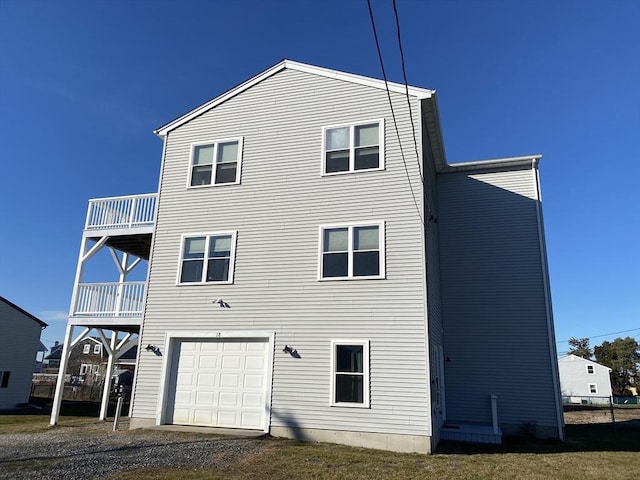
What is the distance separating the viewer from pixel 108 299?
13578mm

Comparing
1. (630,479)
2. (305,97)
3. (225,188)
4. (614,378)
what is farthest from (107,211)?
(614,378)

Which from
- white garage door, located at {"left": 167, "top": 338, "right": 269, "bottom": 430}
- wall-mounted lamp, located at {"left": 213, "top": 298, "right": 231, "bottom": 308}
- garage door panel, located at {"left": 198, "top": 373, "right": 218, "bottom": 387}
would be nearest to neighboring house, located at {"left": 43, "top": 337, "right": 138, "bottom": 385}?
white garage door, located at {"left": 167, "top": 338, "right": 269, "bottom": 430}

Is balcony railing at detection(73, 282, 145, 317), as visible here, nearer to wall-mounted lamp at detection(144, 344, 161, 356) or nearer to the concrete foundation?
wall-mounted lamp at detection(144, 344, 161, 356)

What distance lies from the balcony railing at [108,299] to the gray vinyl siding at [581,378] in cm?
4317

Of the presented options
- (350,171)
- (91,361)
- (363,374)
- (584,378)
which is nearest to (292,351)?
(363,374)

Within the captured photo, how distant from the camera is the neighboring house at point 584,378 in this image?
4378 cm

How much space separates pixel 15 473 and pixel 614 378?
60546 mm

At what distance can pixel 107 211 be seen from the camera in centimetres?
1431

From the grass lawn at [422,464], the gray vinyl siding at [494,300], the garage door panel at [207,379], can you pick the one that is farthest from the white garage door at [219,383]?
the gray vinyl siding at [494,300]

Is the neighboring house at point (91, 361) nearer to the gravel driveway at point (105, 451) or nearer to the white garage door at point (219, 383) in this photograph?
the white garage door at point (219, 383)

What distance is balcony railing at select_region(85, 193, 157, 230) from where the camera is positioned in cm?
1367

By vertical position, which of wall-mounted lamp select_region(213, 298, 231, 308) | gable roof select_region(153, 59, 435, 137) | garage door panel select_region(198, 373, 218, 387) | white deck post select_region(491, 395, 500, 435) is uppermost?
gable roof select_region(153, 59, 435, 137)

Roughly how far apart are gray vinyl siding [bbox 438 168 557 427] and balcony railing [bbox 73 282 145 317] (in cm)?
946

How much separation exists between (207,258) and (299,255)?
2.64 meters
